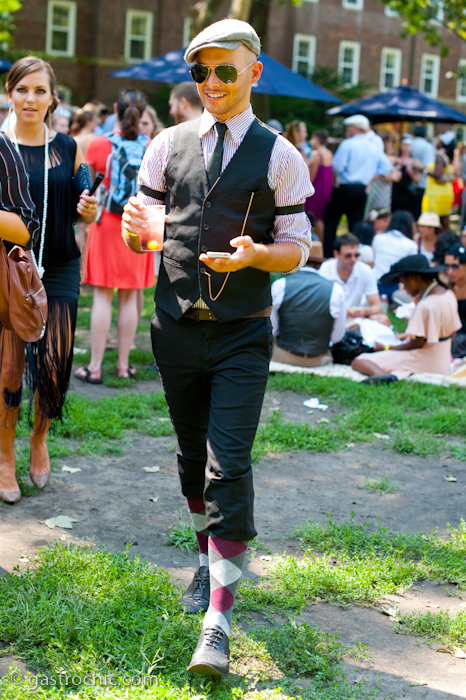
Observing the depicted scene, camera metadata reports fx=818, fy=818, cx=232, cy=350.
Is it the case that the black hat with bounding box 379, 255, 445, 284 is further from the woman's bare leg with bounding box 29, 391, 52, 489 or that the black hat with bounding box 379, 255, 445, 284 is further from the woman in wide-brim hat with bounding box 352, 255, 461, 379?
the woman's bare leg with bounding box 29, 391, 52, 489

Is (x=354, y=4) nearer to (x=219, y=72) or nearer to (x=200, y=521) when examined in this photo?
(x=219, y=72)

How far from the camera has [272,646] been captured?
10.3 ft

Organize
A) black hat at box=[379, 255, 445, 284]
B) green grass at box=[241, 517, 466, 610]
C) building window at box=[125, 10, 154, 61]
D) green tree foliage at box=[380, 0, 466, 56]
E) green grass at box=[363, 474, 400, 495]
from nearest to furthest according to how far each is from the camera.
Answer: green grass at box=[241, 517, 466, 610] → green grass at box=[363, 474, 400, 495] → black hat at box=[379, 255, 445, 284] → green tree foliage at box=[380, 0, 466, 56] → building window at box=[125, 10, 154, 61]

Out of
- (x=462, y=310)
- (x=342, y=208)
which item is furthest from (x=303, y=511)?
(x=342, y=208)

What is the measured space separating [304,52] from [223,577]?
3633 centimetres

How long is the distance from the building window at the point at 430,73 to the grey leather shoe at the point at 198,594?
131 feet

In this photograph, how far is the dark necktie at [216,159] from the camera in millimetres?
2933

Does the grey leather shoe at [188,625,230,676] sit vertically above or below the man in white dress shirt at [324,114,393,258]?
below

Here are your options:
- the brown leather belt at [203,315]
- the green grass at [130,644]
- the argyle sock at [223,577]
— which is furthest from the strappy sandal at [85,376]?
the argyle sock at [223,577]

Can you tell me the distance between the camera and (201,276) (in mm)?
2969

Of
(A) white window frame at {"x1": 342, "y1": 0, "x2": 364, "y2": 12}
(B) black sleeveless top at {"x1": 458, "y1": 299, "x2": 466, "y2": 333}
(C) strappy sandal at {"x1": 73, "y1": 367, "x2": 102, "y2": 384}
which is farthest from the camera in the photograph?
(A) white window frame at {"x1": 342, "y1": 0, "x2": 364, "y2": 12}

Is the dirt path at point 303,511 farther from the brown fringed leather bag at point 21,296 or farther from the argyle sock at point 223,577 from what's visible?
the brown fringed leather bag at point 21,296

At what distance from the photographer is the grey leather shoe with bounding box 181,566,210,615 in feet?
10.9

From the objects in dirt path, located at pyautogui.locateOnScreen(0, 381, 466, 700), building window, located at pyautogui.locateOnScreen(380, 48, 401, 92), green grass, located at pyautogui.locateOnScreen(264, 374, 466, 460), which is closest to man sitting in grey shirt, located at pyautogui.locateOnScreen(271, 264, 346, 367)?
green grass, located at pyautogui.locateOnScreen(264, 374, 466, 460)
